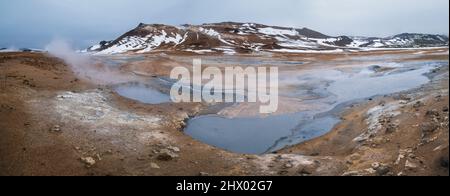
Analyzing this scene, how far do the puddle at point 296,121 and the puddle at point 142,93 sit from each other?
160 inches

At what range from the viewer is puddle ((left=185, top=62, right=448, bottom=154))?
17.2 metres

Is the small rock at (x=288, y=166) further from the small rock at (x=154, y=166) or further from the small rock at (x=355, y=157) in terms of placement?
the small rock at (x=154, y=166)

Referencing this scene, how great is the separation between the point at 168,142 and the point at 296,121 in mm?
7392

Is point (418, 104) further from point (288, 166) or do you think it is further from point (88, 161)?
point (88, 161)

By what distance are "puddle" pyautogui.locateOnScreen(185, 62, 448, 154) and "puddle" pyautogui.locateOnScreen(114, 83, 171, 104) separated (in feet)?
13.3

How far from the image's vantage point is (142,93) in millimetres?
26422

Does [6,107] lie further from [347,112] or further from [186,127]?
[347,112]

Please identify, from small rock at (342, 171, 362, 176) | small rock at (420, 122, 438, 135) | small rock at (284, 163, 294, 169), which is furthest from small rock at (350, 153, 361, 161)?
small rock at (420, 122, 438, 135)

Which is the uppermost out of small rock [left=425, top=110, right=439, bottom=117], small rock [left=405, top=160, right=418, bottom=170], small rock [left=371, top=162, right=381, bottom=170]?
small rock [left=425, top=110, right=439, bottom=117]

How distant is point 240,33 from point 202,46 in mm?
25858

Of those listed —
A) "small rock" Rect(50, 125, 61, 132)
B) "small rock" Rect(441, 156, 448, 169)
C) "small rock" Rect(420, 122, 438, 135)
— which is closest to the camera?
"small rock" Rect(441, 156, 448, 169)

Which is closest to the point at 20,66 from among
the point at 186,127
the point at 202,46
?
the point at 186,127

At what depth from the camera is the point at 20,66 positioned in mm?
28438

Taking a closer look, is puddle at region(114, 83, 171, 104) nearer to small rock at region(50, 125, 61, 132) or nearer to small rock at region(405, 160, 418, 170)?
small rock at region(50, 125, 61, 132)
